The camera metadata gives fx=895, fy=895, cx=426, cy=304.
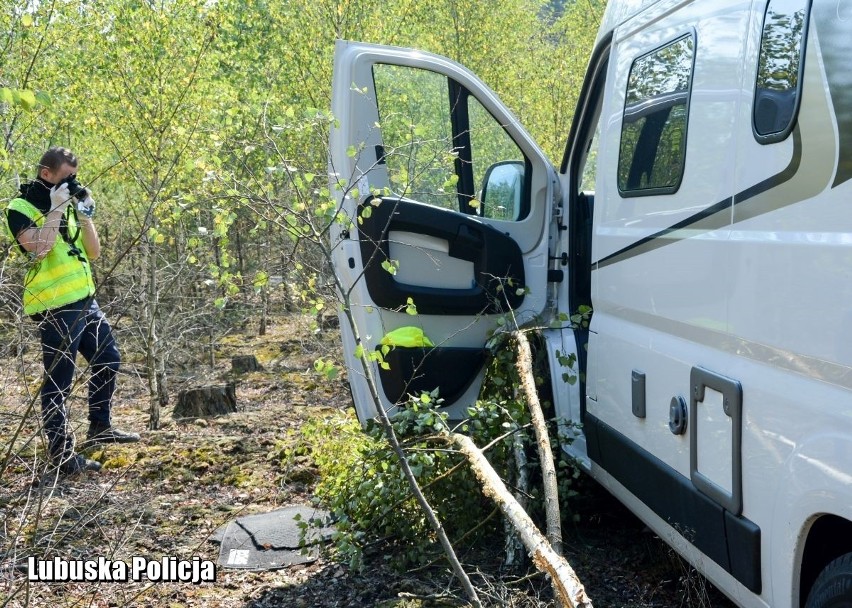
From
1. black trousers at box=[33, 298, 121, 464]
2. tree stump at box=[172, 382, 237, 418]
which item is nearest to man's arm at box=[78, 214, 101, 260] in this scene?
black trousers at box=[33, 298, 121, 464]

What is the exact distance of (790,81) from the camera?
2.59 m

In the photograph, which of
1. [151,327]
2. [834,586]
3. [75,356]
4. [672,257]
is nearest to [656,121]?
[672,257]

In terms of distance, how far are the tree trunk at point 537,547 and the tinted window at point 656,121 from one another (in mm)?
1325

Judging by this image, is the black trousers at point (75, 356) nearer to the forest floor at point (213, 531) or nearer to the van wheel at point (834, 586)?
the forest floor at point (213, 531)

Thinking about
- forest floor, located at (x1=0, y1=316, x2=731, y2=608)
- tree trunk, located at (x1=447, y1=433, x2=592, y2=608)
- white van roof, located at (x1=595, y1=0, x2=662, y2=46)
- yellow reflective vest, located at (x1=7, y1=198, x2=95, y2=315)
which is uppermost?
white van roof, located at (x1=595, y1=0, x2=662, y2=46)

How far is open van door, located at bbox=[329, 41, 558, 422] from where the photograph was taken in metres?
4.64

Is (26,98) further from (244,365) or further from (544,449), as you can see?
(244,365)

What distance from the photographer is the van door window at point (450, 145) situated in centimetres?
474

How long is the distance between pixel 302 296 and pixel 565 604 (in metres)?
1.79

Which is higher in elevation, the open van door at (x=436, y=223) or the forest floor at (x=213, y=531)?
the open van door at (x=436, y=223)

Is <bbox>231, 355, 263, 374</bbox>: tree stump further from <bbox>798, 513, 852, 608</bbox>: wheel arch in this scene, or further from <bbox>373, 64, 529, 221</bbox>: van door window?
<bbox>798, 513, 852, 608</bbox>: wheel arch

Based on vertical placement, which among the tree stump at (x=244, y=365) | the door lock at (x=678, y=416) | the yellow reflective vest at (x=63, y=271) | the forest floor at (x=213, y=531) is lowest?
the tree stump at (x=244, y=365)

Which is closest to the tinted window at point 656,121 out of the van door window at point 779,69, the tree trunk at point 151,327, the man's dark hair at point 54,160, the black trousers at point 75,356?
the van door window at point 779,69

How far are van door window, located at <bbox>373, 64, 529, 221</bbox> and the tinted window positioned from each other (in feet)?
3.27
